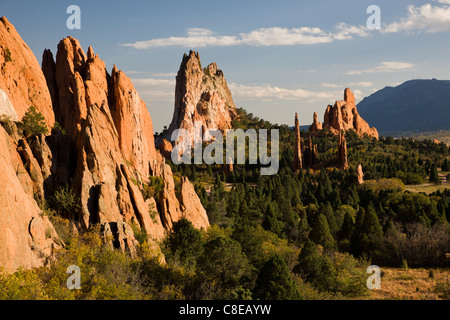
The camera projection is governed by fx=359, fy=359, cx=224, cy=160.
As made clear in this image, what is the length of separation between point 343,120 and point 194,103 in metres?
72.9

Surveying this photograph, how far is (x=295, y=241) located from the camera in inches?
2340

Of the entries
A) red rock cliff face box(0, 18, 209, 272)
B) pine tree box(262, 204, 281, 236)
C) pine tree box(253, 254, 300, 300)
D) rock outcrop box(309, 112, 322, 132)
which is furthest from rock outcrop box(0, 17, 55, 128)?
rock outcrop box(309, 112, 322, 132)

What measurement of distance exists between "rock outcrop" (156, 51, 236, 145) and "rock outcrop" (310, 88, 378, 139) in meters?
44.8

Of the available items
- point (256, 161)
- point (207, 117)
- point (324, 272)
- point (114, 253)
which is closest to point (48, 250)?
point (114, 253)

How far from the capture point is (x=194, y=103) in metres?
169

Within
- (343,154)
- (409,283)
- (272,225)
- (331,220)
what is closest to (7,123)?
(272,225)

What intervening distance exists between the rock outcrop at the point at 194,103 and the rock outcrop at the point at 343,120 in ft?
147

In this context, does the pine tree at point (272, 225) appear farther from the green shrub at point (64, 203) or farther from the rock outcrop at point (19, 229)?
the rock outcrop at point (19, 229)

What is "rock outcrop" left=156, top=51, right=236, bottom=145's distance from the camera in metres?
161

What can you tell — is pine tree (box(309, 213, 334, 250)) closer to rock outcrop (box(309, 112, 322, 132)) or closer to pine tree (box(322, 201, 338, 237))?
pine tree (box(322, 201, 338, 237))

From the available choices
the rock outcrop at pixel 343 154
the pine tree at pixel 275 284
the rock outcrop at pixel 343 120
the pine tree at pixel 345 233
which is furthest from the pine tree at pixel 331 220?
the rock outcrop at pixel 343 120

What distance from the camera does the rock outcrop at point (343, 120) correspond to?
171312 mm

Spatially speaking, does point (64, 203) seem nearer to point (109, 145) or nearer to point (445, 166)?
point (109, 145)

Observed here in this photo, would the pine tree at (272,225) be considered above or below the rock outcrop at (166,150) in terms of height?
below
